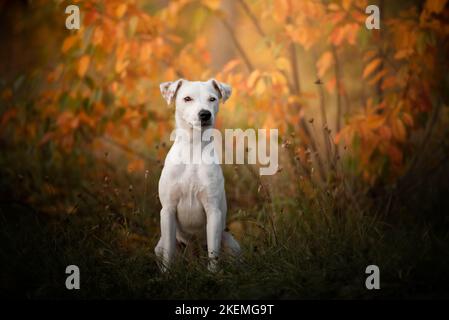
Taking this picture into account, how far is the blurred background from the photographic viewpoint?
406cm

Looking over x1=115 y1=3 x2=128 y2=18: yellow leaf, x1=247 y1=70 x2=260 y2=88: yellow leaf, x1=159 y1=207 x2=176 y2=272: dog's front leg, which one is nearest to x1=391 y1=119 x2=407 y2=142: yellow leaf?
x1=247 y1=70 x2=260 y2=88: yellow leaf

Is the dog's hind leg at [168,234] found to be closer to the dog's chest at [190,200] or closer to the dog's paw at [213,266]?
the dog's chest at [190,200]

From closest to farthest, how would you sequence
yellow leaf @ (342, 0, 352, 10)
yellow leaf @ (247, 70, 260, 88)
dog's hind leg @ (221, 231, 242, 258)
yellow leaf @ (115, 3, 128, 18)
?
dog's hind leg @ (221, 231, 242, 258) < yellow leaf @ (342, 0, 352, 10) < yellow leaf @ (115, 3, 128, 18) < yellow leaf @ (247, 70, 260, 88)

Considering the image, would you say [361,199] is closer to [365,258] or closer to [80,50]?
[365,258]

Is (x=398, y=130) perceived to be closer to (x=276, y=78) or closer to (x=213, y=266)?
(x=276, y=78)

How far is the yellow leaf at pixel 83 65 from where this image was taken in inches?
220

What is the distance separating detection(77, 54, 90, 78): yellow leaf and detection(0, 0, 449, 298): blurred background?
15 mm

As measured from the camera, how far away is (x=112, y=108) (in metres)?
6.84

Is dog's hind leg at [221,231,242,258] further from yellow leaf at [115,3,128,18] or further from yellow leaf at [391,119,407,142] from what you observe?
yellow leaf at [115,3,128,18]

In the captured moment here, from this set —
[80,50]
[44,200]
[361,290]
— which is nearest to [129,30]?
[80,50]

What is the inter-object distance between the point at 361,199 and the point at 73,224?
10.8 ft

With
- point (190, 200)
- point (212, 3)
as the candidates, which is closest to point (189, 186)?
point (190, 200)

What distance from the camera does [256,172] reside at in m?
6.28

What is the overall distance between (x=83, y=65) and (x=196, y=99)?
1.95 metres
